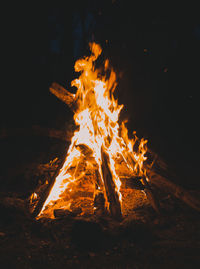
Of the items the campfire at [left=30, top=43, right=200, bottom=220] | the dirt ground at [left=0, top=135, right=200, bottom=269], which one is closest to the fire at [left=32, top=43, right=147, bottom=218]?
the campfire at [left=30, top=43, right=200, bottom=220]

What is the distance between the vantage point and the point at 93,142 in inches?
164

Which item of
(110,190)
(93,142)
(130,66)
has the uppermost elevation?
(130,66)

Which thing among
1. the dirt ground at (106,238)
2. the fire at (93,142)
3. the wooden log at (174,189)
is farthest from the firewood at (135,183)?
the wooden log at (174,189)

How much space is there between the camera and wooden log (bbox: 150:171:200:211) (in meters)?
3.52

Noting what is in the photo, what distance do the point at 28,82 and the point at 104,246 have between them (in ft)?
33.4

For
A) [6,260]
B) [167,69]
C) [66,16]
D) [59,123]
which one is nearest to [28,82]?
[59,123]

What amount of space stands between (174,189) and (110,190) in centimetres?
122

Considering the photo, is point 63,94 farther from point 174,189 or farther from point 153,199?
point 174,189

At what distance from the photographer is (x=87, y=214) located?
11.5ft

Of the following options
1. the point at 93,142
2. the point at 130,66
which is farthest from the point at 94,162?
the point at 130,66

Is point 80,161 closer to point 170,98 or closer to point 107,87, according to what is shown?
point 107,87

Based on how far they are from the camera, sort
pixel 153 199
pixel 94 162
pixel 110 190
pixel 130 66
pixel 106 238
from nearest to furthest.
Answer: pixel 106 238 → pixel 110 190 → pixel 153 199 → pixel 94 162 → pixel 130 66

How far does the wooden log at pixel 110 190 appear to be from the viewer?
134 inches

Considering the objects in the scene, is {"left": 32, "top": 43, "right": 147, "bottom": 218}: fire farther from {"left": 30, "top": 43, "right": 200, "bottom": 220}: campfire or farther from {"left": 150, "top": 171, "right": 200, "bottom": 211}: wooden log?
{"left": 150, "top": 171, "right": 200, "bottom": 211}: wooden log
